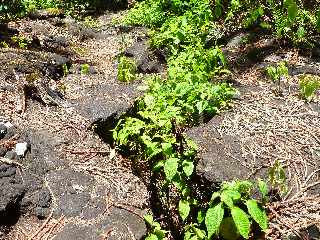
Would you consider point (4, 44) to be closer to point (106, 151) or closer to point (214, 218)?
point (106, 151)

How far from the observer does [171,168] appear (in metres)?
3.18

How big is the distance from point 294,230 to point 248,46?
411 cm

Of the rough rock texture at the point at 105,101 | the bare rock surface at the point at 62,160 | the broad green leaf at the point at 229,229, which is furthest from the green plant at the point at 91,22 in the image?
the broad green leaf at the point at 229,229

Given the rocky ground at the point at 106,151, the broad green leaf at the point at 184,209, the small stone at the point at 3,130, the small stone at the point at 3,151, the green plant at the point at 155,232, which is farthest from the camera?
the small stone at the point at 3,130

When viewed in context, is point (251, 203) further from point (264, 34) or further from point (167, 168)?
point (264, 34)

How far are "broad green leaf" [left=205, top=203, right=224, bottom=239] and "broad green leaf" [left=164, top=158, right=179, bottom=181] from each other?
439mm

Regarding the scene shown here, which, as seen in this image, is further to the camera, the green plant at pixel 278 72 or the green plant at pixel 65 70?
the green plant at pixel 65 70

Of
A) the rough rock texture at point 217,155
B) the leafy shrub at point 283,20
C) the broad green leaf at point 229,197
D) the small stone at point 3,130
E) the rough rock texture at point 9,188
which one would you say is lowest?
the rough rock texture at point 9,188

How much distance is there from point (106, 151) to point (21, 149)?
0.91 meters

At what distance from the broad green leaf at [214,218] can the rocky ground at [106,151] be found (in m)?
A: 0.58

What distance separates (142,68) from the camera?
755 cm

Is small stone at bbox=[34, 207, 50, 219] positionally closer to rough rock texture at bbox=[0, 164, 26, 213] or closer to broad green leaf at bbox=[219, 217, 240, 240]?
rough rock texture at bbox=[0, 164, 26, 213]

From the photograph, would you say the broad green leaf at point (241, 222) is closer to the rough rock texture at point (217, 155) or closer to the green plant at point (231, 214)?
the green plant at point (231, 214)

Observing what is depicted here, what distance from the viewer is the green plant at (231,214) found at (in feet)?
9.27
